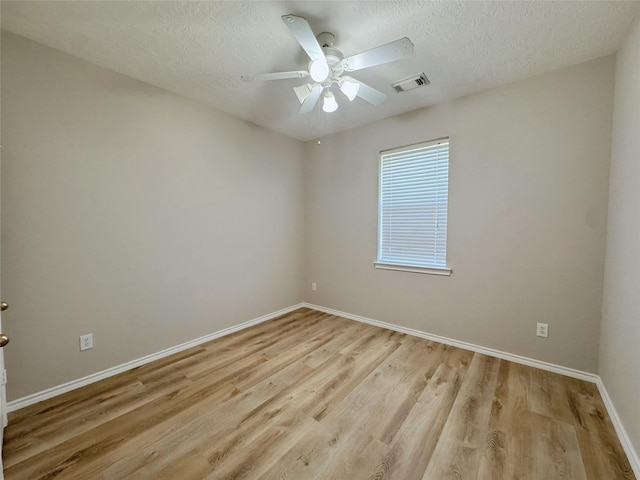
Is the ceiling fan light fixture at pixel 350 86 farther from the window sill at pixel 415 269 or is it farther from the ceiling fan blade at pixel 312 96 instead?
the window sill at pixel 415 269

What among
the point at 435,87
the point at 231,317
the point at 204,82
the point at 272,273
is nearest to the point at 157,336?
the point at 231,317

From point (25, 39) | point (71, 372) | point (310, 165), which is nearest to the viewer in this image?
point (25, 39)

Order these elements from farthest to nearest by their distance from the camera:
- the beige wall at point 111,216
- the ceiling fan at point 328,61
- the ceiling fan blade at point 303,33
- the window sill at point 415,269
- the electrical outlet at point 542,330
→ the window sill at point 415,269, the electrical outlet at point 542,330, the beige wall at point 111,216, the ceiling fan at point 328,61, the ceiling fan blade at point 303,33

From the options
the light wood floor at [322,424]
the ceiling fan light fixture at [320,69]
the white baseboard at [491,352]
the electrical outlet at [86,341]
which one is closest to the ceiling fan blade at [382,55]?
the ceiling fan light fixture at [320,69]

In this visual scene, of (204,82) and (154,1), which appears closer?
(154,1)

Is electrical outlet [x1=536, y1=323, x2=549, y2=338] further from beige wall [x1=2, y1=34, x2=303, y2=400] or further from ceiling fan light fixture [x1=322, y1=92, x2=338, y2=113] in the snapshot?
beige wall [x1=2, y1=34, x2=303, y2=400]

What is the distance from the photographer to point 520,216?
7.49 ft

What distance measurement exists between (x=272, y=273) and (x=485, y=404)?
2572 millimetres

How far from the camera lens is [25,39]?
68.5 inches

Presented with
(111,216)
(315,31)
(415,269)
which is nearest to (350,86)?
(315,31)

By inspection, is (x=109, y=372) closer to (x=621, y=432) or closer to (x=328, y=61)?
(x=328, y=61)

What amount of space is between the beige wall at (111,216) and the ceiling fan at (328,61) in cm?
126

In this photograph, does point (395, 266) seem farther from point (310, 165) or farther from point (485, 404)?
point (310, 165)

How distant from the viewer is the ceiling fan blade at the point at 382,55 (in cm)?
137
